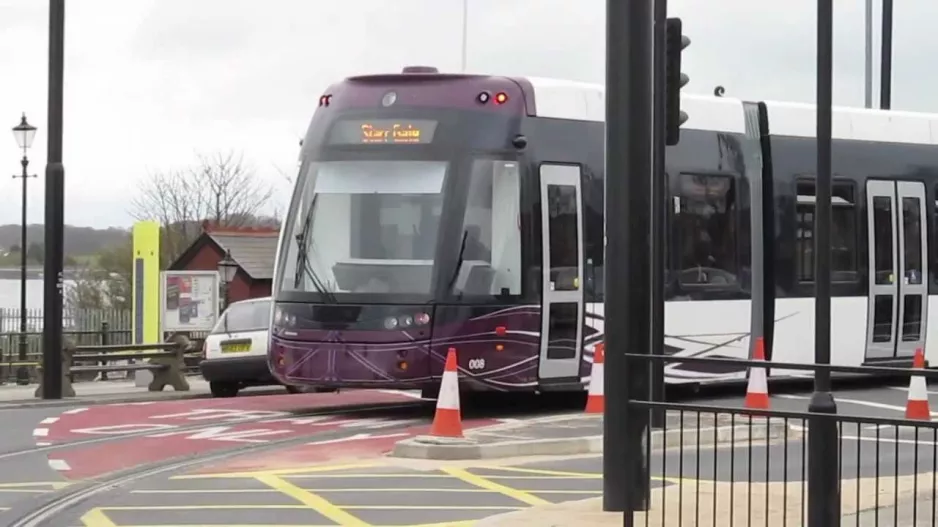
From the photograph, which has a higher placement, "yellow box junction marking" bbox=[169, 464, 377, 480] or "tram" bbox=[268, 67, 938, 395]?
"tram" bbox=[268, 67, 938, 395]

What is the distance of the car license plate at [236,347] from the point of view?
67.3 ft

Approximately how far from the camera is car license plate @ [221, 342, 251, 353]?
20516 mm

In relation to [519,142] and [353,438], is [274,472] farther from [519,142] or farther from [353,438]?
[519,142]

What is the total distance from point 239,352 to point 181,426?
473 cm

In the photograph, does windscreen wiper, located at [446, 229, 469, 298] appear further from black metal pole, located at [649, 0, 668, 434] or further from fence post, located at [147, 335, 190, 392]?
fence post, located at [147, 335, 190, 392]

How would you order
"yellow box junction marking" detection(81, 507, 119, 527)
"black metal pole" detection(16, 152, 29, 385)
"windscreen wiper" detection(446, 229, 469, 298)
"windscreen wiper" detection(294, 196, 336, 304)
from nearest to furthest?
"yellow box junction marking" detection(81, 507, 119, 527), "windscreen wiper" detection(446, 229, 469, 298), "windscreen wiper" detection(294, 196, 336, 304), "black metal pole" detection(16, 152, 29, 385)

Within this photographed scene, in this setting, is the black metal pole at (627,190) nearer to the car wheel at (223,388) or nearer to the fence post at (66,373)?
the car wheel at (223,388)

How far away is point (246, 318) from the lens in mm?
21094

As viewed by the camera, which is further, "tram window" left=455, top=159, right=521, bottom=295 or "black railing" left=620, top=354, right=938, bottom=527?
"tram window" left=455, top=159, right=521, bottom=295

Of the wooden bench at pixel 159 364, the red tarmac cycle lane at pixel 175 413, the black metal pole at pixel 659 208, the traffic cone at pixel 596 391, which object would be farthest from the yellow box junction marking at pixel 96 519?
the wooden bench at pixel 159 364

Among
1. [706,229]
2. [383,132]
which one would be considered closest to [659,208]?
[383,132]

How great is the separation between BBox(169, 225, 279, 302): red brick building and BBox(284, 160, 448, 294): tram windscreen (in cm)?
2935

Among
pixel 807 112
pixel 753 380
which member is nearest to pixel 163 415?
pixel 753 380

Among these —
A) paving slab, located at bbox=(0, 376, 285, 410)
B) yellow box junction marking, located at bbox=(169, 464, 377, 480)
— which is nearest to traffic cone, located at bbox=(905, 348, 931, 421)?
yellow box junction marking, located at bbox=(169, 464, 377, 480)
